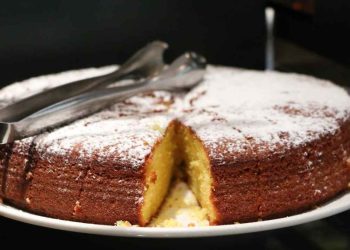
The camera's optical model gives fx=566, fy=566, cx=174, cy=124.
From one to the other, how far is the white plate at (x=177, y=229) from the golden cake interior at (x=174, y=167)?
0.38 feet

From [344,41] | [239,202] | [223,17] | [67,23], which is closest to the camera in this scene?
[239,202]

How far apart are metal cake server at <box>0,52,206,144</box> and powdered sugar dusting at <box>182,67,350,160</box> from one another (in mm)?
49

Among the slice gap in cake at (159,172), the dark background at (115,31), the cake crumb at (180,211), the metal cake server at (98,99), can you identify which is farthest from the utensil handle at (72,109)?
the dark background at (115,31)

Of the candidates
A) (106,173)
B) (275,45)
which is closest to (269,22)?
(275,45)

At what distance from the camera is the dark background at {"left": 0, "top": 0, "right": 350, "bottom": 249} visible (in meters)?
1.54

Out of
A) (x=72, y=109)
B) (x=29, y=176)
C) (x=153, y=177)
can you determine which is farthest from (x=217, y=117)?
(x=29, y=176)

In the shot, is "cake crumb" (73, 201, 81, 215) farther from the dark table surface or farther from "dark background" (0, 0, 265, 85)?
"dark background" (0, 0, 265, 85)

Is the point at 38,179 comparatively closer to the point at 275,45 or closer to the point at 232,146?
the point at 232,146

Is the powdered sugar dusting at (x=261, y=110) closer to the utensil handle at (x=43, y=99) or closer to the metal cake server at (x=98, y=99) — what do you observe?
the metal cake server at (x=98, y=99)

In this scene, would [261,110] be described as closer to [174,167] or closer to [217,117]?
[217,117]

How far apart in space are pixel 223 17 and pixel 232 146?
756mm

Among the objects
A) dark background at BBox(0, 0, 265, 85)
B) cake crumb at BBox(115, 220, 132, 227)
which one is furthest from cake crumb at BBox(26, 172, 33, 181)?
dark background at BBox(0, 0, 265, 85)

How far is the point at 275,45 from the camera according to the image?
182 cm

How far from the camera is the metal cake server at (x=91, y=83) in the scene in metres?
1.16
